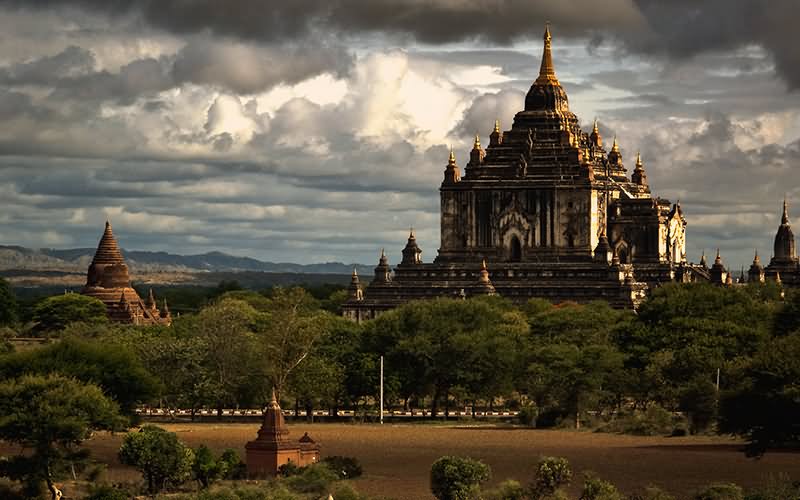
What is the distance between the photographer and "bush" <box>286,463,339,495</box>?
7025cm

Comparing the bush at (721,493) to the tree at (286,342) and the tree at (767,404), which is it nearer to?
the tree at (767,404)

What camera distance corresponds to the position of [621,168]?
6757 inches

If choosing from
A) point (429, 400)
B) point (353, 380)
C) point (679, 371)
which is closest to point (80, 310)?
point (429, 400)

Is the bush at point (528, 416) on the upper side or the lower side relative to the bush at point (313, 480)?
upper

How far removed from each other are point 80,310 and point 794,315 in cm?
7160

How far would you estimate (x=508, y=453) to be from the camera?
85.3 metres

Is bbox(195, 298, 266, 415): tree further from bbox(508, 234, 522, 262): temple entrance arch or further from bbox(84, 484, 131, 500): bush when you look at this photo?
bbox(508, 234, 522, 262): temple entrance arch

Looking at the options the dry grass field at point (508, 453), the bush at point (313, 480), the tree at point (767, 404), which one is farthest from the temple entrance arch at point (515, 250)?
the bush at point (313, 480)

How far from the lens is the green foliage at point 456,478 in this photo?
65.9 m

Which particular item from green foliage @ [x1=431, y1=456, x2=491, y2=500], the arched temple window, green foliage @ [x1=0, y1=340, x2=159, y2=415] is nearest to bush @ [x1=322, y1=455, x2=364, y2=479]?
green foliage @ [x1=431, y1=456, x2=491, y2=500]

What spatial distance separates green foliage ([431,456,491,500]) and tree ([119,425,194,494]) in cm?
904

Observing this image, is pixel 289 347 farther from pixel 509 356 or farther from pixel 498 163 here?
pixel 498 163

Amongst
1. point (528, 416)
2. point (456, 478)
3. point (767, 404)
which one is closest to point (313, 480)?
point (456, 478)

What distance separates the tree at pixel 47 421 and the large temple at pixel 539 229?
78.6 meters
